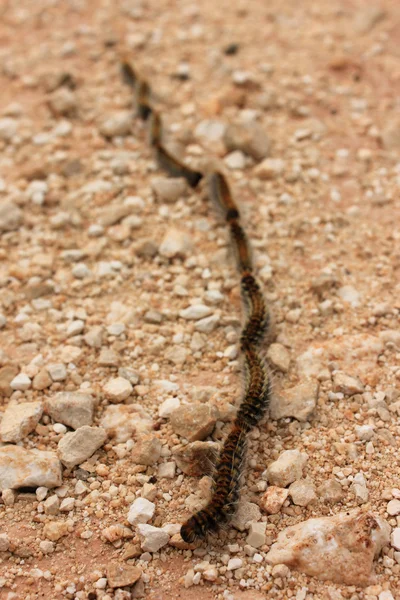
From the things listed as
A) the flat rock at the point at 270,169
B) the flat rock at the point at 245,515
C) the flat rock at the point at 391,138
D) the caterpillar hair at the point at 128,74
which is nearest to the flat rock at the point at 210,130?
the flat rock at the point at 270,169

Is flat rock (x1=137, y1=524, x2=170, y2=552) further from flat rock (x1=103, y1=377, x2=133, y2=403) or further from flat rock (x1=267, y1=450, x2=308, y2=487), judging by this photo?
flat rock (x1=103, y1=377, x2=133, y2=403)

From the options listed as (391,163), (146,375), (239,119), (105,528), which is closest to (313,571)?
(105,528)

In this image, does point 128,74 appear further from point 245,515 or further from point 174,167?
point 245,515

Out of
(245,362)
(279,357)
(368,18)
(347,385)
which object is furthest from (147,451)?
(368,18)

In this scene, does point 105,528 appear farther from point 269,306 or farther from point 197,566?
point 269,306

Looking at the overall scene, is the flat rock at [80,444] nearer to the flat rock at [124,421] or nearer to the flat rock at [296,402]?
the flat rock at [124,421]
